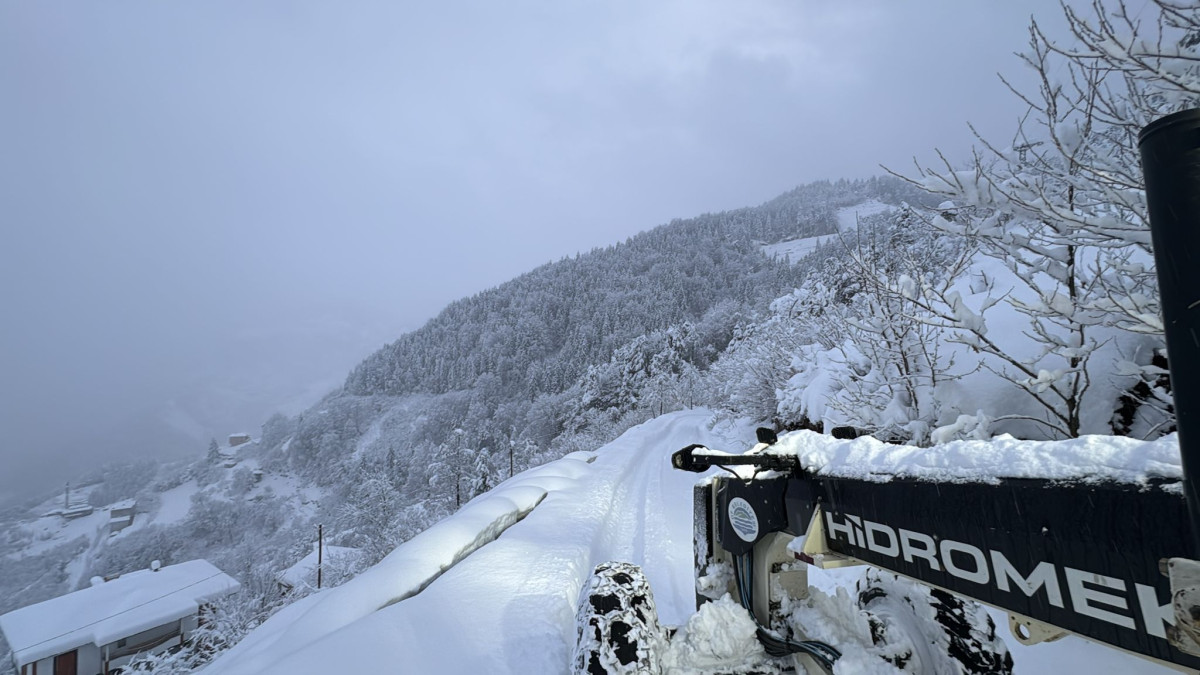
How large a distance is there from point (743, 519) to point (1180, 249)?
217 centimetres

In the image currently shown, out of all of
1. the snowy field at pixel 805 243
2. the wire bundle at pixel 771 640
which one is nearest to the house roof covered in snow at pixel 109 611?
the wire bundle at pixel 771 640

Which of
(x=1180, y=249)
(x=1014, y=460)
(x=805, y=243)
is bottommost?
(x=1014, y=460)

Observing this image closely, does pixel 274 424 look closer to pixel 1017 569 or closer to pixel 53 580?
pixel 53 580

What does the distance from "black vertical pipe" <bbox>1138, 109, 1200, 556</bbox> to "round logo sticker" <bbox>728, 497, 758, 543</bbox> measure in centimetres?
188

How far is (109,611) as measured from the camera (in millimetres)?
21172

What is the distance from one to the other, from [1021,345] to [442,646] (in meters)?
5.96

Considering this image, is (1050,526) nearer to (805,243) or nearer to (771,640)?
(771,640)

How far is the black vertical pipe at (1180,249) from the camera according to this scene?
65 cm

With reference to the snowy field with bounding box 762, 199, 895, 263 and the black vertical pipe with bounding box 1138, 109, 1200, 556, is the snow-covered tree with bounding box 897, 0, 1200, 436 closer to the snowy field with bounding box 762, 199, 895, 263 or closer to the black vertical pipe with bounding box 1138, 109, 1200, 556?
the black vertical pipe with bounding box 1138, 109, 1200, 556

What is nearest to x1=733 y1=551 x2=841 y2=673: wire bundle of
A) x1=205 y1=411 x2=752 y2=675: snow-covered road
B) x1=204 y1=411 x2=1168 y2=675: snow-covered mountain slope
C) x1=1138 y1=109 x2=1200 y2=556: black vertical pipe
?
x1=204 y1=411 x2=1168 y2=675: snow-covered mountain slope

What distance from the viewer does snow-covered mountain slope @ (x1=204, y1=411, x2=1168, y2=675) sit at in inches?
153

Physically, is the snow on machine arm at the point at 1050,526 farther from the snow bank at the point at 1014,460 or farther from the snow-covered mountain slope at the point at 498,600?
the snow-covered mountain slope at the point at 498,600

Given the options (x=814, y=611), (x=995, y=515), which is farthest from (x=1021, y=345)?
(x=995, y=515)

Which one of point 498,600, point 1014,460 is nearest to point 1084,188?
point 1014,460
